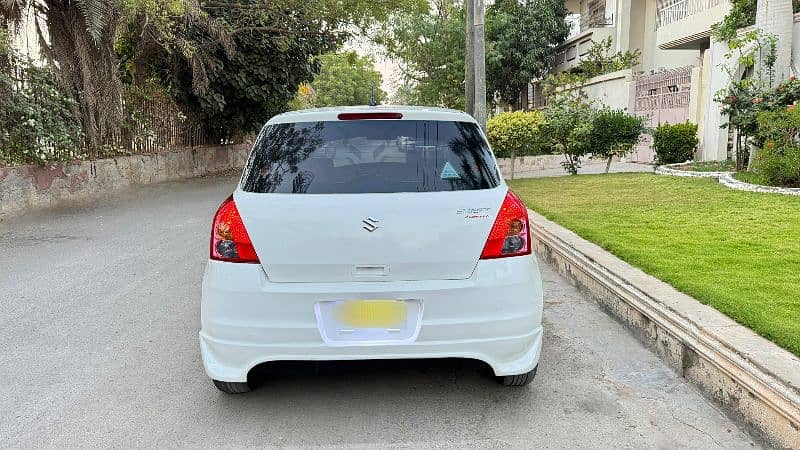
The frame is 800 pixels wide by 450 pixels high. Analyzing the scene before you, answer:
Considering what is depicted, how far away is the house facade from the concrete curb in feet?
30.2

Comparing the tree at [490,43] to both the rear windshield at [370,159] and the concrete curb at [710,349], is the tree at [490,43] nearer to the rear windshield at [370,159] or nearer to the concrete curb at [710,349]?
the concrete curb at [710,349]

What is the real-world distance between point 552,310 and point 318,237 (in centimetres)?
275

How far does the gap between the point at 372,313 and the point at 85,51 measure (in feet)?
35.6

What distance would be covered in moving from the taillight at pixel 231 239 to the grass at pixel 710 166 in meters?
12.0

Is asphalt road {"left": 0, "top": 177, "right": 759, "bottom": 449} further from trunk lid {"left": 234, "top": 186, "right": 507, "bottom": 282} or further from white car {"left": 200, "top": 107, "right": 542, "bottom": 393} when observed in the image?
trunk lid {"left": 234, "top": 186, "right": 507, "bottom": 282}

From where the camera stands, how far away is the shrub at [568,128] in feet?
47.0

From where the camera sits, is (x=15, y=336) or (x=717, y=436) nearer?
(x=717, y=436)

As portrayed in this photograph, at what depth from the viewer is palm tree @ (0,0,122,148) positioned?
1079cm

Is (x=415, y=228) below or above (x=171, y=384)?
above

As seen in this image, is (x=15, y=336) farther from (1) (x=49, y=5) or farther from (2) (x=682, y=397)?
(1) (x=49, y=5)

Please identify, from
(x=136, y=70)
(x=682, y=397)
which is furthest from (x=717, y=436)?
(x=136, y=70)

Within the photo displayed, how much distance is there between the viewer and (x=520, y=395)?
365cm

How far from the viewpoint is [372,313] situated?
3.17 meters

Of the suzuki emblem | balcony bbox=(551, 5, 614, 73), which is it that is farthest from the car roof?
balcony bbox=(551, 5, 614, 73)
